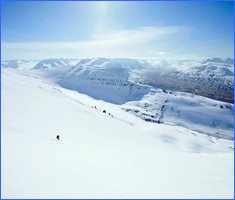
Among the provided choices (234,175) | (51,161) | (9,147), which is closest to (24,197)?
(51,161)

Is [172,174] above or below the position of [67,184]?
above

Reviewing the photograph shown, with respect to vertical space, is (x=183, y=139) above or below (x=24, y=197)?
above

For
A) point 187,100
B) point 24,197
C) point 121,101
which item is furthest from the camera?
point 121,101

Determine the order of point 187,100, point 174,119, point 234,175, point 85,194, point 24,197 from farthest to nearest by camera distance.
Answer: point 187,100
point 174,119
point 234,175
point 85,194
point 24,197

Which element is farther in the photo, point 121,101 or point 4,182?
point 121,101

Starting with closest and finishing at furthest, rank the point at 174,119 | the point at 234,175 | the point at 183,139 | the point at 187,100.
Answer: the point at 234,175 → the point at 183,139 → the point at 174,119 → the point at 187,100

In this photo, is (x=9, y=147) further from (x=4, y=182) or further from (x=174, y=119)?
(x=174, y=119)

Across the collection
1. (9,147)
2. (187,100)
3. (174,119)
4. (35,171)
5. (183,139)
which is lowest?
(35,171)

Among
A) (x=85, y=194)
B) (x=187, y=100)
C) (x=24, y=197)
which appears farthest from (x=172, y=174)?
(x=187, y=100)

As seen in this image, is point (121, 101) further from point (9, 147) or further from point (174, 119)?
point (9, 147)
